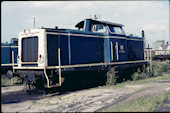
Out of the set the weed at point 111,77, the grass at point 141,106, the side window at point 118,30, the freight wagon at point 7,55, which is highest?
the side window at point 118,30

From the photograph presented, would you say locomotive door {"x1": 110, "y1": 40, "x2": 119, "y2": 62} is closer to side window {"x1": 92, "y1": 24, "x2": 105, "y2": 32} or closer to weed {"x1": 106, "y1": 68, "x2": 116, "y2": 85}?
weed {"x1": 106, "y1": 68, "x2": 116, "y2": 85}

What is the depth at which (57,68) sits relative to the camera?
30.0 feet

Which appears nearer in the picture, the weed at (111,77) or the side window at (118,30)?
the weed at (111,77)

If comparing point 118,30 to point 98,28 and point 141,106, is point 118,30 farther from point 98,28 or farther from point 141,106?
point 141,106

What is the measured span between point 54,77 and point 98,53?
3276 mm

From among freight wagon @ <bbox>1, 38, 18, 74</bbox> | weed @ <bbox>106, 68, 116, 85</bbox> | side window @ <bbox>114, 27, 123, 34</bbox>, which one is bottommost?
weed @ <bbox>106, 68, 116, 85</bbox>

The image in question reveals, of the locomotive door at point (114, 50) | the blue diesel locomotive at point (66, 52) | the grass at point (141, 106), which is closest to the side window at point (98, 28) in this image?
the blue diesel locomotive at point (66, 52)

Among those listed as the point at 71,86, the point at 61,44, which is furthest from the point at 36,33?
the point at 71,86

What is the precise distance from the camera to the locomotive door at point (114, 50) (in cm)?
1186

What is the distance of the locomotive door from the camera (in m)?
11.9

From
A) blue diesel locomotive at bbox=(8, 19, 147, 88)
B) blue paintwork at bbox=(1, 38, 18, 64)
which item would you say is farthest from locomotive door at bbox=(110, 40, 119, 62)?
blue paintwork at bbox=(1, 38, 18, 64)

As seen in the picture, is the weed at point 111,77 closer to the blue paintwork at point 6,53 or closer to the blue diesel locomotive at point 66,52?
the blue diesel locomotive at point 66,52

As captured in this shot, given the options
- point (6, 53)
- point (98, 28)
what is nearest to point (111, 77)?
point (98, 28)

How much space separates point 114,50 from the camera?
12.2m
